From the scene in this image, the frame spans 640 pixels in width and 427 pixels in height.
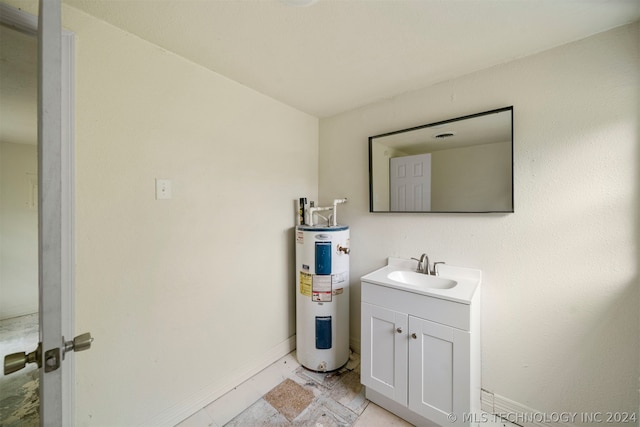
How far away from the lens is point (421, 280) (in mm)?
1715

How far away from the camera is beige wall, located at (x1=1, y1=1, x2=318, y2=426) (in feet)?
3.79

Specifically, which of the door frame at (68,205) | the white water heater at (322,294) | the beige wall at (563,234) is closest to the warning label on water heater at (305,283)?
the white water heater at (322,294)

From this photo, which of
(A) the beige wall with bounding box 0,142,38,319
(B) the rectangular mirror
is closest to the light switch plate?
(B) the rectangular mirror

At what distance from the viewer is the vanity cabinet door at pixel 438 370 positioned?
126cm

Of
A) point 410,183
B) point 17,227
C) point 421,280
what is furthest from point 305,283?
point 17,227

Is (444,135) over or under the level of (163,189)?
over

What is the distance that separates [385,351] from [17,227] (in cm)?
346

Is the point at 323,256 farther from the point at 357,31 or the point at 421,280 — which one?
the point at 357,31

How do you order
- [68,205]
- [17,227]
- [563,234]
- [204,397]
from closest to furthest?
1. [68,205]
2. [563,234]
3. [204,397]
4. [17,227]

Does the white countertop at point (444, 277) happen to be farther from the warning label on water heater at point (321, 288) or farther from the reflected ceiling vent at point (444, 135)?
the reflected ceiling vent at point (444, 135)

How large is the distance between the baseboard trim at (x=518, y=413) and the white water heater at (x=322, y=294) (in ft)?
3.28

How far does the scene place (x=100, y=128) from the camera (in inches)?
45.9

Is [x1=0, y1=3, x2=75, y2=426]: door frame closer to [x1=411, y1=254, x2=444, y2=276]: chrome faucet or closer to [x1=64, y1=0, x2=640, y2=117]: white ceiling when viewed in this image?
[x1=64, y1=0, x2=640, y2=117]: white ceiling

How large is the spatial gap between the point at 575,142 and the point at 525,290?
879mm
